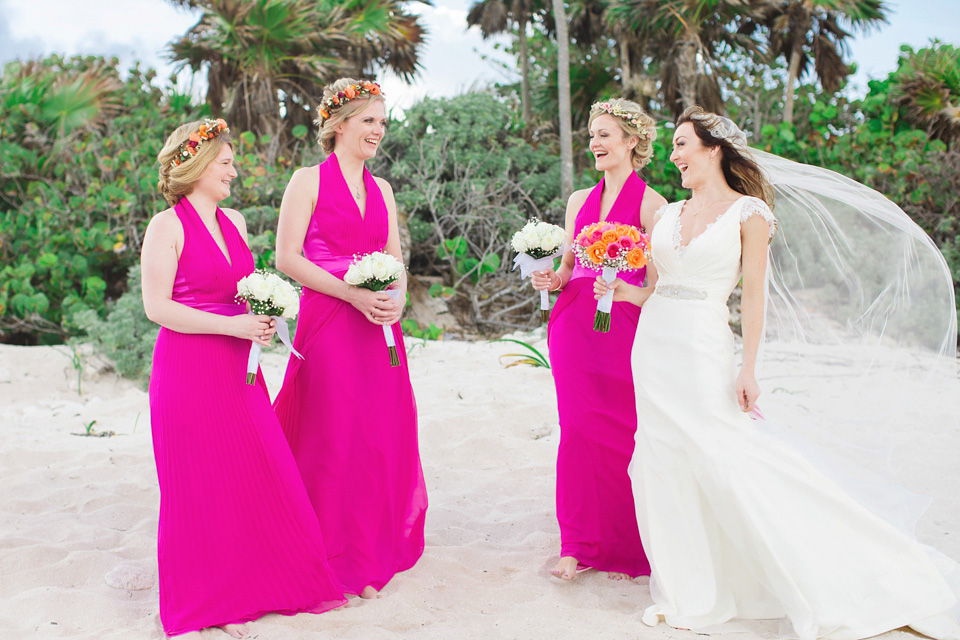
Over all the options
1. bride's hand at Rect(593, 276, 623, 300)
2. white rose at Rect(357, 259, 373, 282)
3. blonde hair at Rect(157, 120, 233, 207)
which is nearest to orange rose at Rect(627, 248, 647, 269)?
bride's hand at Rect(593, 276, 623, 300)

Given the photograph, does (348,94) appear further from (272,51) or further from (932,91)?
(932,91)

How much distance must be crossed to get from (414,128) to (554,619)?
11592 mm

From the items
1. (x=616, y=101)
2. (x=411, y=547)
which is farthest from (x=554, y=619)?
(x=616, y=101)

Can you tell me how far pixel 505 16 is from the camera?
63.5 ft

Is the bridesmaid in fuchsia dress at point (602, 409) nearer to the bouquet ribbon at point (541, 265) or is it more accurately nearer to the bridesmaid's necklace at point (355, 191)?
the bouquet ribbon at point (541, 265)

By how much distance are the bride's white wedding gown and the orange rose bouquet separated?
0.18 m

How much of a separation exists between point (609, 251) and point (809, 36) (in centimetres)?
1490

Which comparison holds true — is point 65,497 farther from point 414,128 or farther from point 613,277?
point 414,128

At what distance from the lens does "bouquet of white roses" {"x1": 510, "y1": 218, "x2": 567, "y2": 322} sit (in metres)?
4.17

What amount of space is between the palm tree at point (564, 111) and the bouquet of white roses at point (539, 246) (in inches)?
388

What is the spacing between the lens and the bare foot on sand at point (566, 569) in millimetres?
4043

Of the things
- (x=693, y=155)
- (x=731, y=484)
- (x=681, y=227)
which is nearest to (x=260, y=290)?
(x=681, y=227)

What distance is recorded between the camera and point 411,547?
4234mm

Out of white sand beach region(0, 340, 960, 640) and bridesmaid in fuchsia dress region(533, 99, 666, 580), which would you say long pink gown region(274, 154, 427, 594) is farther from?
bridesmaid in fuchsia dress region(533, 99, 666, 580)
